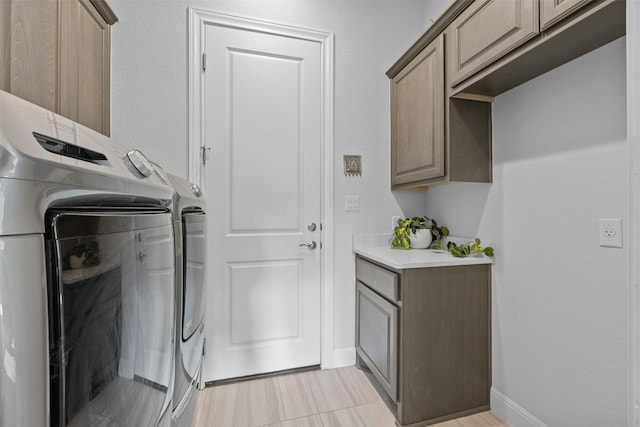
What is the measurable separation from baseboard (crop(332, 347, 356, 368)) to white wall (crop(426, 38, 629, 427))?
0.92m

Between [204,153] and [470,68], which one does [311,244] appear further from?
[470,68]

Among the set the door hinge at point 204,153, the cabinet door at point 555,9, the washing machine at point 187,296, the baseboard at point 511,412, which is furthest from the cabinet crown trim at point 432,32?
the baseboard at point 511,412

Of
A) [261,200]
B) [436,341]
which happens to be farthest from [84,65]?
[436,341]

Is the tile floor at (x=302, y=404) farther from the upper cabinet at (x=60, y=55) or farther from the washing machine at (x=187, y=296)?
the upper cabinet at (x=60, y=55)

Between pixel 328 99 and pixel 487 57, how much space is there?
1.09 meters

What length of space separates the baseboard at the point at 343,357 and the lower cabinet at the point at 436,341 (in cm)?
48

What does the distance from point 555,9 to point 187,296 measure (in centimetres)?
165

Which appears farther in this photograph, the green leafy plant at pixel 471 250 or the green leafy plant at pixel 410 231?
the green leafy plant at pixel 410 231

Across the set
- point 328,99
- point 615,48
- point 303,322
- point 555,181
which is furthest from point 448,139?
point 303,322

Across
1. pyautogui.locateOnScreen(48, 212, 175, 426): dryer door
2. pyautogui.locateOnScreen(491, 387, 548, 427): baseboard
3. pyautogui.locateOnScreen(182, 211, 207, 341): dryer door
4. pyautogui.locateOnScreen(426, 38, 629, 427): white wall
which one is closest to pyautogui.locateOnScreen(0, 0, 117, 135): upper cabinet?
pyautogui.locateOnScreen(182, 211, 207, 341): dryer door

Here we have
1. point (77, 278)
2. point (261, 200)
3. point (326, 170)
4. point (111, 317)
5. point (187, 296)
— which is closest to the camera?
point (77, 278)

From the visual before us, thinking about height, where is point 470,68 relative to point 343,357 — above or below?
above

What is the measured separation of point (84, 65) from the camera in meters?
1.34

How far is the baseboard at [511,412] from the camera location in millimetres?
1434
